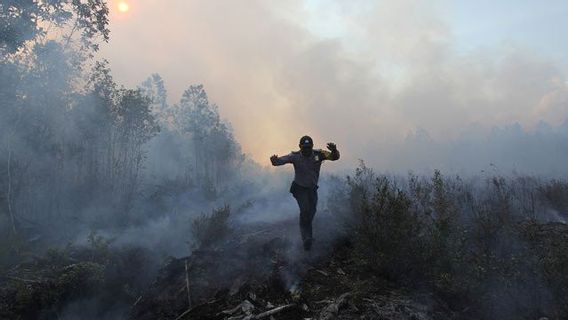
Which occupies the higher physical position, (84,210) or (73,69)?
(73,69)

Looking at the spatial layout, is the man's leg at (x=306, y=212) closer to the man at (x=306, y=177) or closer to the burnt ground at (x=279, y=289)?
the man at (x=306, y=177)

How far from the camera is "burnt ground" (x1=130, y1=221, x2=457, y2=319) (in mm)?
4289

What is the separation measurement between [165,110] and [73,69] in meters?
27.0

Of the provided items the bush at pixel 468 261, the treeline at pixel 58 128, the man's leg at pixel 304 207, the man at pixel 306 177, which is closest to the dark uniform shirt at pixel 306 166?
the man at pixel 306 177

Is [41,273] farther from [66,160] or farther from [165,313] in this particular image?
[66,160]

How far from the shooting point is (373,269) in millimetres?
5359

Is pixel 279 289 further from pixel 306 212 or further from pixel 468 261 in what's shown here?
pixel 468 261

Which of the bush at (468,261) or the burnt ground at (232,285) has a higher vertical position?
the bush at (468,261)

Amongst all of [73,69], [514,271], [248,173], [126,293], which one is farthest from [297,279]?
[248,173]

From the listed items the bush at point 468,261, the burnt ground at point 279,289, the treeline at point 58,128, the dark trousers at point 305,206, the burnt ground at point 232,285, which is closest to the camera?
the burnt ground at point 279,289

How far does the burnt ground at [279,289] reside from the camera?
4.29 metres

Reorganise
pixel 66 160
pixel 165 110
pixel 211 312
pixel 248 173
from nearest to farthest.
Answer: pixel 211 312
pixel 66 160
pixel 165 110
pixel 248 173

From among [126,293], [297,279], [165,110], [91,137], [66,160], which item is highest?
[165,110]

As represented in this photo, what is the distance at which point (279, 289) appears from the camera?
5.15 m
